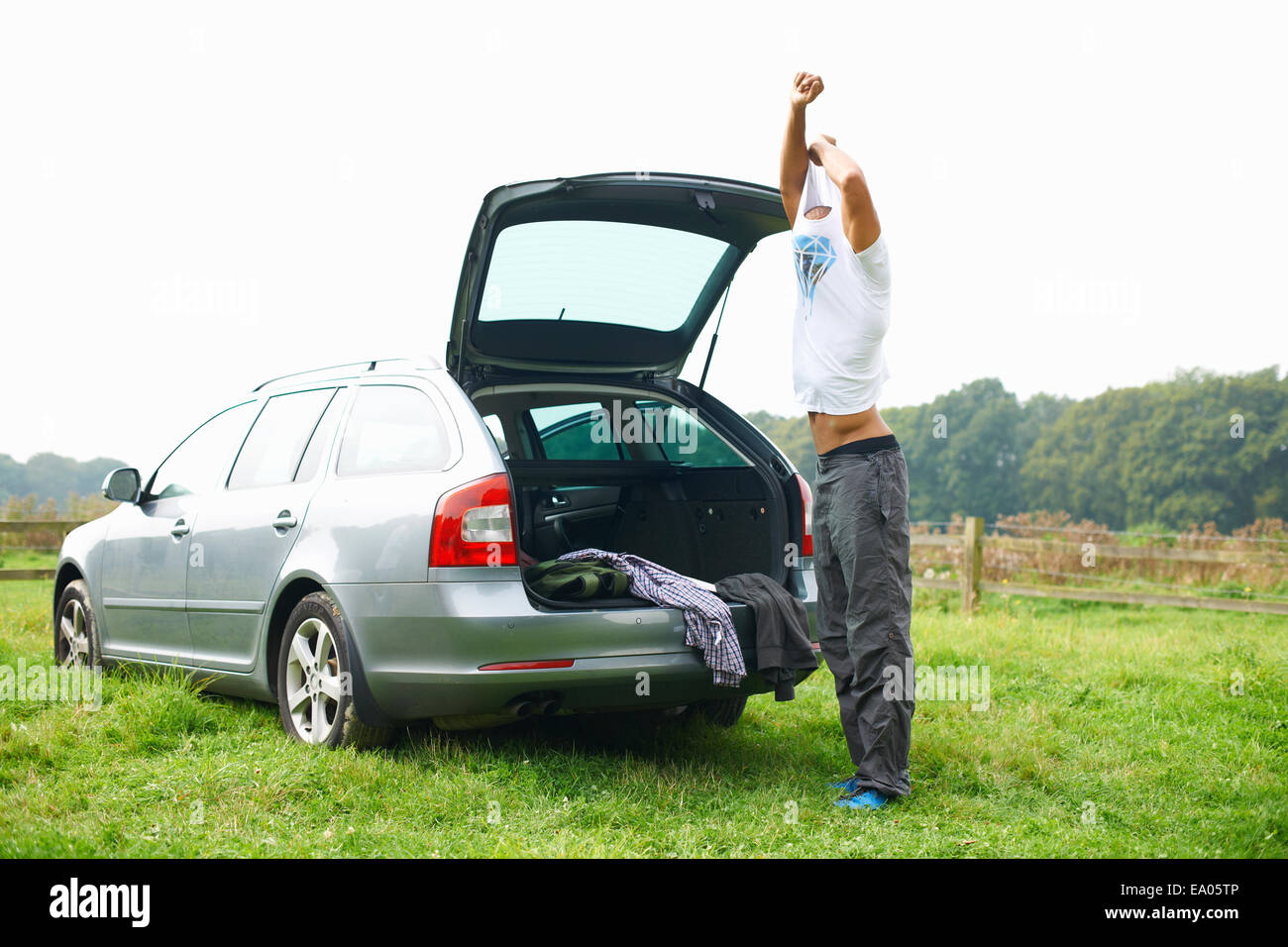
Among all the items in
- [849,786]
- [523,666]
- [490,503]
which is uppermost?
[490,503]

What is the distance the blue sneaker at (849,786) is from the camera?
3725 mm

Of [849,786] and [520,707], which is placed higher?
[520,707]

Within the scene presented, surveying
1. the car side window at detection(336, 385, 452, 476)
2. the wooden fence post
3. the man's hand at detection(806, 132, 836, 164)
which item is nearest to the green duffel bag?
the car side window at detection(336, 385, 452, 476)

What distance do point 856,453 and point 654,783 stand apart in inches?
54.3

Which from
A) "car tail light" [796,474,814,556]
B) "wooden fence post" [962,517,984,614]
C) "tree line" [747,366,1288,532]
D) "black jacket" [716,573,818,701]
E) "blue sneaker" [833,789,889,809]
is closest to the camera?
"blue sneaker" [833,789,889,809]

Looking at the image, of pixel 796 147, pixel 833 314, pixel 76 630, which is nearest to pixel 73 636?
pixel 76 630

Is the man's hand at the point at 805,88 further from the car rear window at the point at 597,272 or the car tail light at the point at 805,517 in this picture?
the car tail light at the point at 805,517

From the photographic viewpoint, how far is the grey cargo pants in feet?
12.1

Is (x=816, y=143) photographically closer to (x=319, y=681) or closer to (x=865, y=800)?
(x=865, y=800)

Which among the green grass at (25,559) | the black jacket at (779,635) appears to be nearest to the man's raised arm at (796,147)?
the black jacket at (779,635)

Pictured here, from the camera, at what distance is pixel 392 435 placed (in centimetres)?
397

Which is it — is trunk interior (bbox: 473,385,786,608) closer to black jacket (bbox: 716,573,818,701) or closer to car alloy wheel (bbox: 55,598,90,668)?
black jacket (bbox: 716,573,818,701)

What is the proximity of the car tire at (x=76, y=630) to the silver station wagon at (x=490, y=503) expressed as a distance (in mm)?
44

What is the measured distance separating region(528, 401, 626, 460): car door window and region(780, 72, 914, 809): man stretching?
1242 mm
